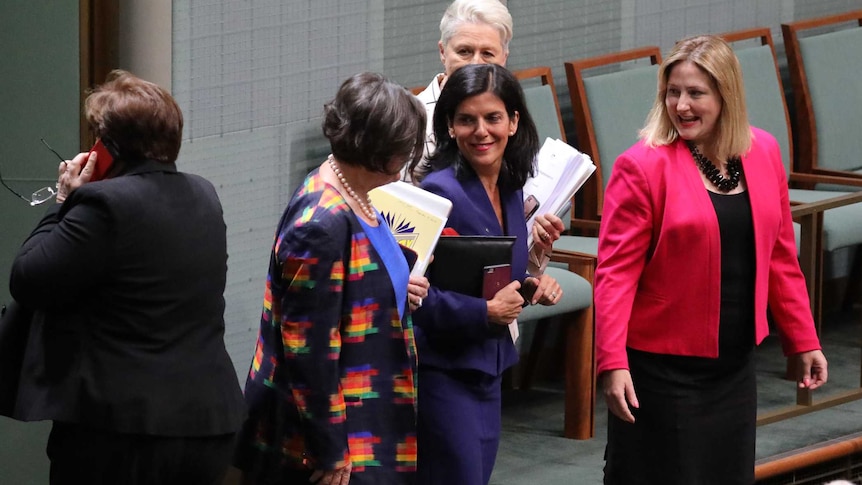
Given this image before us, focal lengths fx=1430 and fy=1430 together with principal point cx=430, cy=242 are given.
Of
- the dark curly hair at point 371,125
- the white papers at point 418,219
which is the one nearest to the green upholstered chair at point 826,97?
the white papers at point 418,219

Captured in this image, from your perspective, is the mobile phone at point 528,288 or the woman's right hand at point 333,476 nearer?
the woman's right hand at point 333,476

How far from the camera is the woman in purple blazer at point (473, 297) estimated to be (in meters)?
3.19

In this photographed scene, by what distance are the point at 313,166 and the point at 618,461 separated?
1.68 meters

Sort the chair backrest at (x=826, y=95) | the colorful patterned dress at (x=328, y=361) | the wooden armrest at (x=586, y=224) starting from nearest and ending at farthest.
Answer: the colorful patterned dress at (x=328, y=361) → the wooden armrest at (x=586, y=224) → the chair backrest at (x=826, y=95)

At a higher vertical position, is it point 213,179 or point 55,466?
point 213,179

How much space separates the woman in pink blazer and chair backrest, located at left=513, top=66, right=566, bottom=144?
1864 millimetres

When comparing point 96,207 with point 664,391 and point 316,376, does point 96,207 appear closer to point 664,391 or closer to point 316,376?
point 316,376

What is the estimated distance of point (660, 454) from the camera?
11.0 feet

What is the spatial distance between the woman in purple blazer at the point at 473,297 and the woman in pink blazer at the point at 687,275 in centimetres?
21

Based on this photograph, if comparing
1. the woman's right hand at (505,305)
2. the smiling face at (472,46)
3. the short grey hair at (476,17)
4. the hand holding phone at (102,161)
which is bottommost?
the woman's right hand at (505,305)

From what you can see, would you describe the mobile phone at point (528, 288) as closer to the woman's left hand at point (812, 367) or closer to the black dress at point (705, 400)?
the black dress at point (705, 400)

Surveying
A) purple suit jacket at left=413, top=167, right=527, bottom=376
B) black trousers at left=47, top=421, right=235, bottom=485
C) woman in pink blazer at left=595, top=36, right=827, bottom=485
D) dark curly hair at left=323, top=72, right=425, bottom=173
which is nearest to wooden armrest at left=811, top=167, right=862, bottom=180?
woman in pink blazer at left=595, top=36, right=827, bottom=485

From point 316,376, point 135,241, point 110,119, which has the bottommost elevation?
point 316,376

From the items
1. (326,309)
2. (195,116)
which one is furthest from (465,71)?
(195,116)
